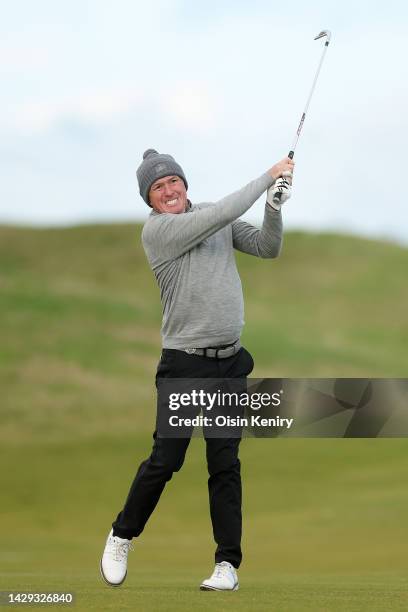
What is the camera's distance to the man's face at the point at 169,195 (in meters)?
6.91

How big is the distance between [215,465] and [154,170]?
170 centimetres

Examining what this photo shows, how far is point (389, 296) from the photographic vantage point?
118ft

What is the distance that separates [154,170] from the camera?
6887mm

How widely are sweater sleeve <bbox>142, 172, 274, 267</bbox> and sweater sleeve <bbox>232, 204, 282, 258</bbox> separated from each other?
0.74ft

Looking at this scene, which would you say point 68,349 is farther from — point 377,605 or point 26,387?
point 377,605

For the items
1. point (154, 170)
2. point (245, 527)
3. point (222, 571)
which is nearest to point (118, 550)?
point (222, 571)

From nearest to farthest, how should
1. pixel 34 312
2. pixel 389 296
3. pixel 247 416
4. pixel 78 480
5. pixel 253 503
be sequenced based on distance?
1. pixel 247 416
2. pixel 253 503
3. pixel 78 480
4. pixel 34 312
5. pixel 389 296

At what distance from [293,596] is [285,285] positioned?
29.9 meters

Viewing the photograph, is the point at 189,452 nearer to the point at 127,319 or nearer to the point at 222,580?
the point at 127,319

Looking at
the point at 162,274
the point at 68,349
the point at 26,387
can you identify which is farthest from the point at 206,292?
the point at 68,349

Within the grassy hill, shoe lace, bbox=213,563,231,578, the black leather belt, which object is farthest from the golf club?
the grassy hill

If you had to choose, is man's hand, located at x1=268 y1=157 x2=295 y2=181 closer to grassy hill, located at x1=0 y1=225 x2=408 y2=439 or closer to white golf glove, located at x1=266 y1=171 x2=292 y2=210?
white golf glove, located at x1=266 y1=171 x2=292 y2=210

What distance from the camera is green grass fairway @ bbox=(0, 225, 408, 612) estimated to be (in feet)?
28.7

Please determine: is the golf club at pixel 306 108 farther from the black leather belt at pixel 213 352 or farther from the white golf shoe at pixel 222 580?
the white golf shoe at pixel 222 580
